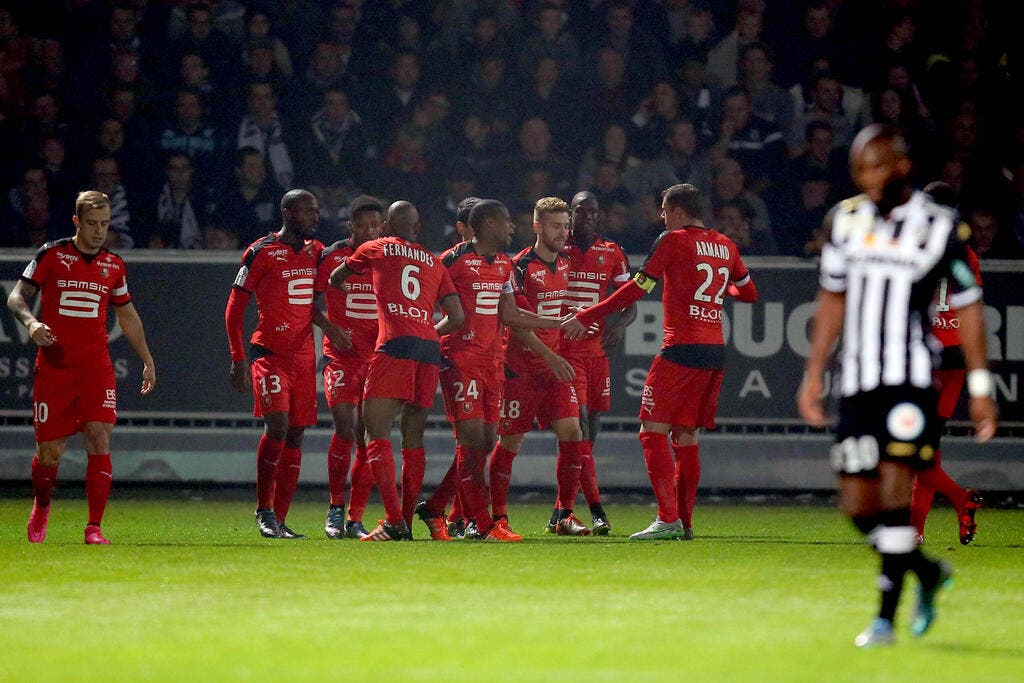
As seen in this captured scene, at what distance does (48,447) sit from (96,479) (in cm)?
46

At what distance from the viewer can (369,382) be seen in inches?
398

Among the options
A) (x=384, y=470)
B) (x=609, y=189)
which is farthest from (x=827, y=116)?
(x=384, y=470)

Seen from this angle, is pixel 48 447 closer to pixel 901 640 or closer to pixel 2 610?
pixel 2 610

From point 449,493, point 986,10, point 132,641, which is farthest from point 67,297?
point 986,10

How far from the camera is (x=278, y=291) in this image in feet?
36.2

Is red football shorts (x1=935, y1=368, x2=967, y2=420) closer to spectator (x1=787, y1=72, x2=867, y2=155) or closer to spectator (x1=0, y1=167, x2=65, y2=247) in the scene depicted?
spectator (x1=787, y1=72, x2=867, y2=155)

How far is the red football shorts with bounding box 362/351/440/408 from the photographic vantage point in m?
10.0

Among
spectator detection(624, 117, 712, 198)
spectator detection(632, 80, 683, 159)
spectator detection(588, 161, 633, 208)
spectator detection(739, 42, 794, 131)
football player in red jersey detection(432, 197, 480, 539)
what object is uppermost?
spectator detection(739, 42, 794, 131)

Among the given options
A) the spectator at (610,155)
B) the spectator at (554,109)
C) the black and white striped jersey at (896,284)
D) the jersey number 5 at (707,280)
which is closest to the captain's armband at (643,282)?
the jersey number 5 at (707,280)

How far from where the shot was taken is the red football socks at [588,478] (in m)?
11.5

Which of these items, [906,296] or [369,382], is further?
[369,382]

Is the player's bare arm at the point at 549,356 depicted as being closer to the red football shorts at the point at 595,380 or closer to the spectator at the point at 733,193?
the red football shorts at the point at 595,380

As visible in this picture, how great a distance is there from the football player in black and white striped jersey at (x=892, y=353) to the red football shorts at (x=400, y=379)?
14.2 feet

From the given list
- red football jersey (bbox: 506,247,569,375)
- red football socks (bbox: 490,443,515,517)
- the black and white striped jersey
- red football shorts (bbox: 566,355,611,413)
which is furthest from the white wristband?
red football shorts (bbox: 566,355,611,413)
